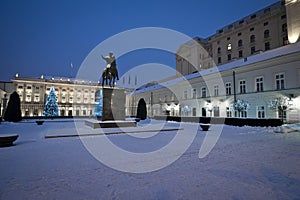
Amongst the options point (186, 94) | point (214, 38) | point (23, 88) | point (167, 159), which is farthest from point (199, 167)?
point (23, 88)

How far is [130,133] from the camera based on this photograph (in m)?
12.4

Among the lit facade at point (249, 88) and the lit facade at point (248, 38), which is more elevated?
the lit facade at point (248, 38)

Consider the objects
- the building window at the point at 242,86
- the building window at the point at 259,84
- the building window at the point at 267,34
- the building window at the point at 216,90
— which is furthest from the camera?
the building window at the point at 267,34

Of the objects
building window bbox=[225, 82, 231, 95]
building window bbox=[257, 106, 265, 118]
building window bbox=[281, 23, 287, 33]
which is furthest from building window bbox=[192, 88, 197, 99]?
building window bbox=[281, 23, 287, 33]

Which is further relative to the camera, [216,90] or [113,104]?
[216,90]

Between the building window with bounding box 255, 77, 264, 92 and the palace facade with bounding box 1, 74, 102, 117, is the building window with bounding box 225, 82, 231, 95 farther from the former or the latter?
the palace facade with bounding box 1, 74, 102, 117

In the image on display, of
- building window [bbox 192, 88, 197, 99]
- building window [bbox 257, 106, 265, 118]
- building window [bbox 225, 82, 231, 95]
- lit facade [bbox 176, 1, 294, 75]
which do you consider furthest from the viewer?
lit facade [bbox 176, 1, 294, 75]

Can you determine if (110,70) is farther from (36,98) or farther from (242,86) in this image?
(36,98)

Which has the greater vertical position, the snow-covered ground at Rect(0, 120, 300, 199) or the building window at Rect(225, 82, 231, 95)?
the building window at Rect(225, 82, 231, 95)

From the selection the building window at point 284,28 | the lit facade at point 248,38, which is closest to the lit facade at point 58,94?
the lit facade at point 248,38

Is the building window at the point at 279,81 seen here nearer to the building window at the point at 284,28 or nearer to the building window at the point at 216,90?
the building window at the point at 216,90

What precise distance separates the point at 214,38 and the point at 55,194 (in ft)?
183

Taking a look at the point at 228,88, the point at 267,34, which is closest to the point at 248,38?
the point at 267,34

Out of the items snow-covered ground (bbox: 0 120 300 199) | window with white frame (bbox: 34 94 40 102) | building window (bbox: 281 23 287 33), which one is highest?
building window (bbox: 281 23 287 33)
